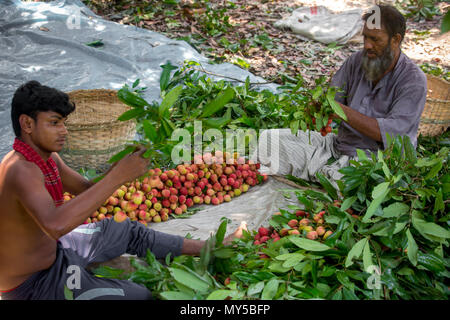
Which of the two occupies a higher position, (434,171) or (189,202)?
(434,171)

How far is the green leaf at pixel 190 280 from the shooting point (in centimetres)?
133

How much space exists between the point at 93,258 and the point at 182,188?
0.82 metres

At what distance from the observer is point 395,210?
162cm

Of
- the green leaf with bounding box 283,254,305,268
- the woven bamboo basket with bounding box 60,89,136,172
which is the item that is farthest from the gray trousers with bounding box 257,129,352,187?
the green leaf with bounding box 283,254,305,268

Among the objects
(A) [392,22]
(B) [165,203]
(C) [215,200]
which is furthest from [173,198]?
(A) [392,22]

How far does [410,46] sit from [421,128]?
282 centimetres

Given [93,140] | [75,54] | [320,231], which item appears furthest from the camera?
[75,54]

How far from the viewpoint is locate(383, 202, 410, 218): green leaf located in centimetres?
161

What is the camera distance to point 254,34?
558cm

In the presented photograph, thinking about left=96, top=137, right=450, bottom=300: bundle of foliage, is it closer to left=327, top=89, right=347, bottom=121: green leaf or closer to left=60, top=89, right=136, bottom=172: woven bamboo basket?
left=327, top=89, right=347, bottom=121: green leaf

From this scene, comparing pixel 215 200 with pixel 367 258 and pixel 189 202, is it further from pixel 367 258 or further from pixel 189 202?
pixel 367 258

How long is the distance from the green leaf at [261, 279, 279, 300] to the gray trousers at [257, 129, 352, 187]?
1.27 metres
